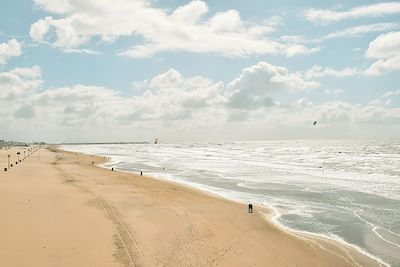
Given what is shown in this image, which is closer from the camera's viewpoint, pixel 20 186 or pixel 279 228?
pixel 279 228

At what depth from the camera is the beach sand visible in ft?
46.9

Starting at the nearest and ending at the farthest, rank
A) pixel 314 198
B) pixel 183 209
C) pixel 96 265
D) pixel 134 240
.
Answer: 1. pixel 96 265
2. pixel 134 240
3. pixel 183 209
4. pixel 314 198

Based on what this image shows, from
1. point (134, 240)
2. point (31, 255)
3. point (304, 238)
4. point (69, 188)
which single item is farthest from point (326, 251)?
point (69, 188)

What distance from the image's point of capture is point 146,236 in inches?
679

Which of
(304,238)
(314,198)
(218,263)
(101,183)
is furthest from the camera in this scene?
(101,183)

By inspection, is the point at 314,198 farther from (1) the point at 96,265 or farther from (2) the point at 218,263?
(1) the point at 96,265

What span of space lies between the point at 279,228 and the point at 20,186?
21127 mm

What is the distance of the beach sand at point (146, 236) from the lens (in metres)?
14.3

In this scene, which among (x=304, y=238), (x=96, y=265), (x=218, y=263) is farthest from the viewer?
(x=304, y=238)

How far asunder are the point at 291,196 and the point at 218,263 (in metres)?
18.7

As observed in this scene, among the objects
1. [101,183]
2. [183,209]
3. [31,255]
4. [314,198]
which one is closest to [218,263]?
[31,255]

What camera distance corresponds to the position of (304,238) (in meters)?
18.8

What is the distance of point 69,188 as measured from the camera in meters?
32.1

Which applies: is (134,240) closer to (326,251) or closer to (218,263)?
(218,263)
